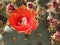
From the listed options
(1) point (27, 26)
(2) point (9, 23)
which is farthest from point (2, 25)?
(1) point (27, 26)

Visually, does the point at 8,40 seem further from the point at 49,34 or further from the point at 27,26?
the point at 49,34

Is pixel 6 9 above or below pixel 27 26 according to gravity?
above

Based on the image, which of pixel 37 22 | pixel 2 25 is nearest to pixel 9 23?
pixel 2 25

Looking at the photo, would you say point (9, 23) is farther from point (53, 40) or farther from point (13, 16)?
point (53, 40)

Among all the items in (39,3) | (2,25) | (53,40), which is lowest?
(53,40)

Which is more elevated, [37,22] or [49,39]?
[37,22]

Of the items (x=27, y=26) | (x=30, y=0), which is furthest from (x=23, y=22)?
(x=30, y=0)

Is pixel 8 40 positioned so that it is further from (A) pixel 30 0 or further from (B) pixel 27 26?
(A) pixel 30 0
